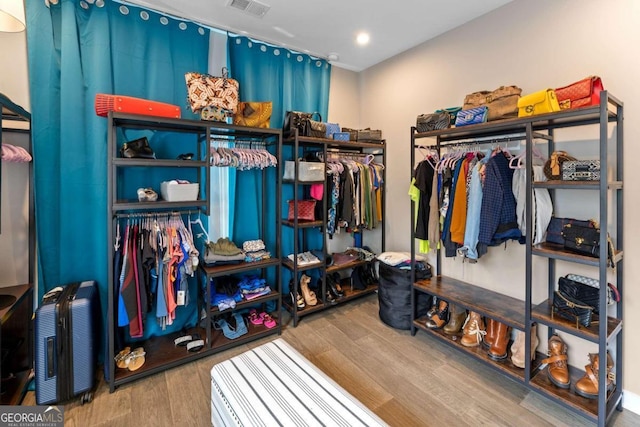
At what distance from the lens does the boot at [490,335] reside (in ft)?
7.20

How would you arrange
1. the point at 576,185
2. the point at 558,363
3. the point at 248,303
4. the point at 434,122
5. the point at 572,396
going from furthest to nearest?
1. the point at 248,303
2. the point at 434,122
3. the point at 558,363
4. the point at 572,396
5. the point at 576,185

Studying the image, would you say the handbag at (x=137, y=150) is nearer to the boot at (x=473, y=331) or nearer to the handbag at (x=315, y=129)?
the handbag at (x=315, y=129)

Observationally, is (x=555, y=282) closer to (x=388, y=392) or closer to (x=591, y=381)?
(x=591, y=381)

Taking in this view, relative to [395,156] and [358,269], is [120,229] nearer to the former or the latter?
[358,269]

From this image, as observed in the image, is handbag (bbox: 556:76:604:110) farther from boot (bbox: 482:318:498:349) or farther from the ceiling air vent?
the ceiling air vent

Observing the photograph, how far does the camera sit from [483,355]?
2146mm

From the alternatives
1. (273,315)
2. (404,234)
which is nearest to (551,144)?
(404,234)

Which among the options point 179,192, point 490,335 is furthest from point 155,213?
point 490,335

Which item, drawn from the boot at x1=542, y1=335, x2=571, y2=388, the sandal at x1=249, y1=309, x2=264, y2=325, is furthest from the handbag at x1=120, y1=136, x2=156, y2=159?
the boot at x1=542, y1=335, x2=571, y2=388

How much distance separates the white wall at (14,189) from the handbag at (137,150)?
2.32ft

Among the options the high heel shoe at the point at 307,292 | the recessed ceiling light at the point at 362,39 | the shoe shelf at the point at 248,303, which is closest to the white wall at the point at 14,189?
the shoe shelf at the point at 248,303

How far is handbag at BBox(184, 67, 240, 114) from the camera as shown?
225 centimetres

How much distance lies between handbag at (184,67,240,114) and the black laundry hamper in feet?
6.91

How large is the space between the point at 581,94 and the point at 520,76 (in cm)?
74
